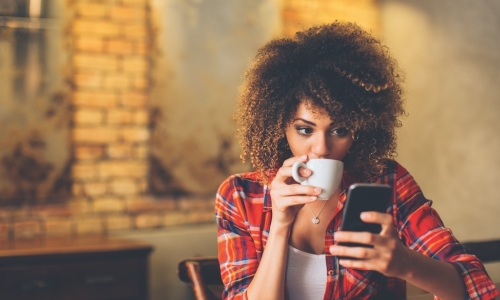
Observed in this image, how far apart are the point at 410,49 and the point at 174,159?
173cm

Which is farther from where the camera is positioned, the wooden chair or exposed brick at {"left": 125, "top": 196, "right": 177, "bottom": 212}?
exposed brick at {"left": 125, "top": 196, "right": 177, "bottom": 212}

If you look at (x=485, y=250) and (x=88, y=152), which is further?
(x=88, y=152)

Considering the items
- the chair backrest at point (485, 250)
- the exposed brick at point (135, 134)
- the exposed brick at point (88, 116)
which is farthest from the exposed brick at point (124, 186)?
the chair backrest at point (485, 250)

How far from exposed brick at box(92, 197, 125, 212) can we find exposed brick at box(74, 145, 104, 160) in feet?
0.75

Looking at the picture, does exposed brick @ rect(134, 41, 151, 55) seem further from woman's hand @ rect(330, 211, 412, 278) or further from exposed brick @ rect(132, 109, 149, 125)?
woman's hand @ rect(330, 211, 412, 278)

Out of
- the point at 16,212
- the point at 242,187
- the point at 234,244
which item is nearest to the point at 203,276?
the point at 234,244

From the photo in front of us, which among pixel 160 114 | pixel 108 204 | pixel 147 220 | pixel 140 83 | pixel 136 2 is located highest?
pixel 136 2

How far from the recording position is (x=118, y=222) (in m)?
3.21

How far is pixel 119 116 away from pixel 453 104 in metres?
1.94

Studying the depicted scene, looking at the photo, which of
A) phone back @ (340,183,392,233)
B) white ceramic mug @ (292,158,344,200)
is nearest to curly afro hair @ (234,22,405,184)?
white ceramic mug @ (292,158,344,200)

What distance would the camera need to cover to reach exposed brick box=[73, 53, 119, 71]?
10.1ft

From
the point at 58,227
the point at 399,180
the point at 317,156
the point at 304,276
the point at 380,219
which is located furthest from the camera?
the point at 58,227

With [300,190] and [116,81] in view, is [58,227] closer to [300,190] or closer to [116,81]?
[116,81]

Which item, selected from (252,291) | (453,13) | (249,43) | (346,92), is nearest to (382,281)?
(252,291)
